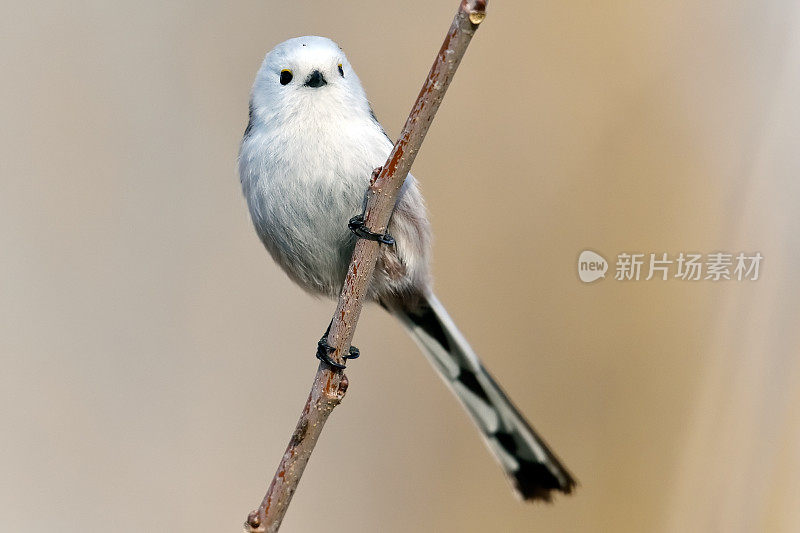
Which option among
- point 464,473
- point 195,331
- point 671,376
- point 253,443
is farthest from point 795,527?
point 195,331

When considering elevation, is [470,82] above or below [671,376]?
above

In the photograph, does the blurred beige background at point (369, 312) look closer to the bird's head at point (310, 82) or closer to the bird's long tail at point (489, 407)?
the bird's long tail at point (489, 407)

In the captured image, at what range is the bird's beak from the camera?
1470 millimetres

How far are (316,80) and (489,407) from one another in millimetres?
888

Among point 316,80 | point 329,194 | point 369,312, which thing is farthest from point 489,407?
point 316,80

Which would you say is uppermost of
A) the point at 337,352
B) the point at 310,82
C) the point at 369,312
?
the point at 310,82

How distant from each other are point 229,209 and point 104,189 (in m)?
0.40

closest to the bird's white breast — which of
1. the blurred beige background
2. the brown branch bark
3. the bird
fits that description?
the bird

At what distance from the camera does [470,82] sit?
2328mm

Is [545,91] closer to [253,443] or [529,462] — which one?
[529,462]

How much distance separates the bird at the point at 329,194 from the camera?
146cm

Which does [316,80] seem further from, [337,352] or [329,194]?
[337,352]

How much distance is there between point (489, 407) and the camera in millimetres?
1830

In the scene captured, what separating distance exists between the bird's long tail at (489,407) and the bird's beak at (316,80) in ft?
1.97
